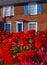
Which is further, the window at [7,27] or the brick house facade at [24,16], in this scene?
the window at [7,27]

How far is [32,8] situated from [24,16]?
138 cm

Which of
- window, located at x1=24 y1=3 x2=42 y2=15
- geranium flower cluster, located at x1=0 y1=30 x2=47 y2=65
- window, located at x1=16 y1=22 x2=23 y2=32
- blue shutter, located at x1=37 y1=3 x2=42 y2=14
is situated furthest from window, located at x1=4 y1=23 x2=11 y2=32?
geranium flower cluster, located at x1=0 y1=30 x2=47 y2=65

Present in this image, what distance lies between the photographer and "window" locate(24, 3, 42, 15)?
31.0m

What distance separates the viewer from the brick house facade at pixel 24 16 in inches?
1215

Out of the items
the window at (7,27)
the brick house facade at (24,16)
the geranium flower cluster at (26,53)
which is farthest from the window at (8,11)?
the geranium flower cluster at (26,53)

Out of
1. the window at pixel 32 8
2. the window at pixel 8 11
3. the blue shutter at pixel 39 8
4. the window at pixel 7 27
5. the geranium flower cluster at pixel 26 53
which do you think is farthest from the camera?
the window at pixel 7 27

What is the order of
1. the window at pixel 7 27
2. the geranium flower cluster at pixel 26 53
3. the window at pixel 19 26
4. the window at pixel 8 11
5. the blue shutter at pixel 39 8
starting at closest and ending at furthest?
the geranium flower cluster at pixel 26 53 → the blue shutter at pixel 39 8 → the window at pixel 19 26 → the window at pixel 8 11 → the window at pixel 7 27

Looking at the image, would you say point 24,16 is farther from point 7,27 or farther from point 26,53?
point 26,53

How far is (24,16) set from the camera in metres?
32.4

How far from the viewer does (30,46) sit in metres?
4.44

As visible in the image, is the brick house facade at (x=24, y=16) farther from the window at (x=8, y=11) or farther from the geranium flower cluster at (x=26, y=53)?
the geranium flower cluster at (x=26, y=53)

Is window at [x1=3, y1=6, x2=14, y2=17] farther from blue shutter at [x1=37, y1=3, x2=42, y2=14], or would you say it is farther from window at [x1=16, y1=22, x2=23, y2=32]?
blue shutter at [x1=37, y1=3, x2=42, y2=14]

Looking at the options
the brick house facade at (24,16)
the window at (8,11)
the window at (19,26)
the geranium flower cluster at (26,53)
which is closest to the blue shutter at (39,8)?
the brick house facade at (24,16)

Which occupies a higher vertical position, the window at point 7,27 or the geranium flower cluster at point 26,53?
the geranium flower cluster at point 26,53
